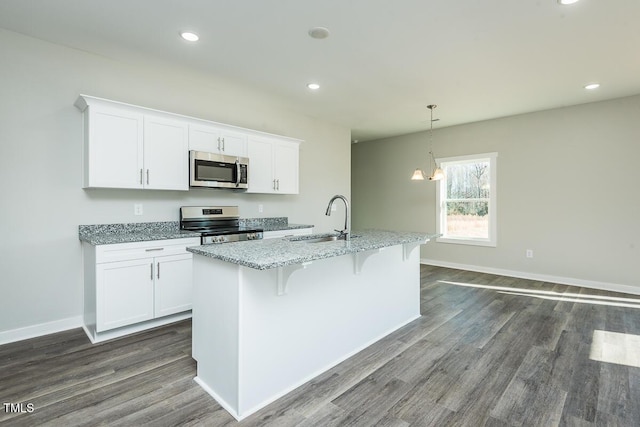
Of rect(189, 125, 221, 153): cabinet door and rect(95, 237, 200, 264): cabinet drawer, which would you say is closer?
rect(95, 237, 200, 264): cabinet drawer

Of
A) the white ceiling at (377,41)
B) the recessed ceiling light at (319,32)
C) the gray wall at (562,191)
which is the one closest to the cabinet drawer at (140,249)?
the white ceiling at (377,41)

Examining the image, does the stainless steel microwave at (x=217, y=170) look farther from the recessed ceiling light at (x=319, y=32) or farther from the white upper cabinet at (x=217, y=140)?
the recessed ceiling light at (x=319, y=32)

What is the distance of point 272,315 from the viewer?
1.98 meters

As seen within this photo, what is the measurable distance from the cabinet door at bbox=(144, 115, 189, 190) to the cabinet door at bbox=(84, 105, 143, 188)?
0.08 meters

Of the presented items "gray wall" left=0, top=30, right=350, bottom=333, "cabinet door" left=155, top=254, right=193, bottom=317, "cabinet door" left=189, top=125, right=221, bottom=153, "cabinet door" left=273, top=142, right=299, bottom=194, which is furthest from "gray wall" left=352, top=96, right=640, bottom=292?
"cabinet door" left=155, top=254, right=193, bottom=317

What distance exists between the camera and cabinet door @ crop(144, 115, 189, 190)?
3.21m

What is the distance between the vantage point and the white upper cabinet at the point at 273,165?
4.18 m

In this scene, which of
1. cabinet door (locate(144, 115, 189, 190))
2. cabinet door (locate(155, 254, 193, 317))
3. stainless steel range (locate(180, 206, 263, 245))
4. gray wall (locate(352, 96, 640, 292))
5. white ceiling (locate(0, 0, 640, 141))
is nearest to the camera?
white ceiling (locate(0, 0, 640, 141))

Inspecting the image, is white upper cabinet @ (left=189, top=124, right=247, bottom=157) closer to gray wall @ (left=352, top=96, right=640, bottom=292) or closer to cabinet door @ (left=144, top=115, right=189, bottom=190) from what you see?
cabinet door @ (left=144, top=115, right=189, bottom=190)

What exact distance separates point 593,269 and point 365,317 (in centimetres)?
402

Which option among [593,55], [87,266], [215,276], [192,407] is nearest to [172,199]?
[87,266]

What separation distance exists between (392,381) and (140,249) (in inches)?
92.6

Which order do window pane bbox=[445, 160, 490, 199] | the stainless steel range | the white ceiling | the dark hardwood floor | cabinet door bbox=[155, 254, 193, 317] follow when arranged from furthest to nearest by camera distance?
window pane bbox=[445, 160, 490, 199]
the stainless steel range
cabinet door bbox=[155, 254, 193, 317]
the white ceiling
the dark hardwood floor

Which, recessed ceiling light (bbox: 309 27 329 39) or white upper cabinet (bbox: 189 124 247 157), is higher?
recessed ceiling light (bbox: 309 27 329 39)
